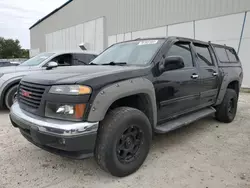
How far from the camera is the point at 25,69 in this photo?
237 inches

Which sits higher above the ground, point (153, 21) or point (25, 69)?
point (153, 21)

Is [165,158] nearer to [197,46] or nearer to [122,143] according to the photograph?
[122,143]

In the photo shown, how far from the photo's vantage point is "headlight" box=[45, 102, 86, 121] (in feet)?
7.61

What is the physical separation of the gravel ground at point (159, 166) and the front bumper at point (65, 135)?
0.46 meters

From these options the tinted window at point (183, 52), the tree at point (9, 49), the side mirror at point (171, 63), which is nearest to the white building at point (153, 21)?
the tinted window at point (183, 52)

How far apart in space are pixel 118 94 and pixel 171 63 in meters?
1.04

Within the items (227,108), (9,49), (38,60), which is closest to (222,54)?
(227,108)

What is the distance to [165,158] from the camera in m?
3.23

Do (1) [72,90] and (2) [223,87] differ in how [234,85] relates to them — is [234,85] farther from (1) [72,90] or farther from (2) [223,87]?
(1) [72,90]

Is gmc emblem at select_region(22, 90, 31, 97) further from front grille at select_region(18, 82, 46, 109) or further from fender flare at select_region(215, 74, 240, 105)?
fender flare at select_region(215, 74, 240, 105)

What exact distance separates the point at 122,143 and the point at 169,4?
13.0 metres

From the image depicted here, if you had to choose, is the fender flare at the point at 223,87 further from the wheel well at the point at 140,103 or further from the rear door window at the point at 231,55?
the wheel well at the point at 140,103

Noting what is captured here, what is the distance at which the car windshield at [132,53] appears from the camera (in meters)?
3.35

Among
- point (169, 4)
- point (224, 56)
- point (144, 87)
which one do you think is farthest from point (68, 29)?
point (144, 87)
